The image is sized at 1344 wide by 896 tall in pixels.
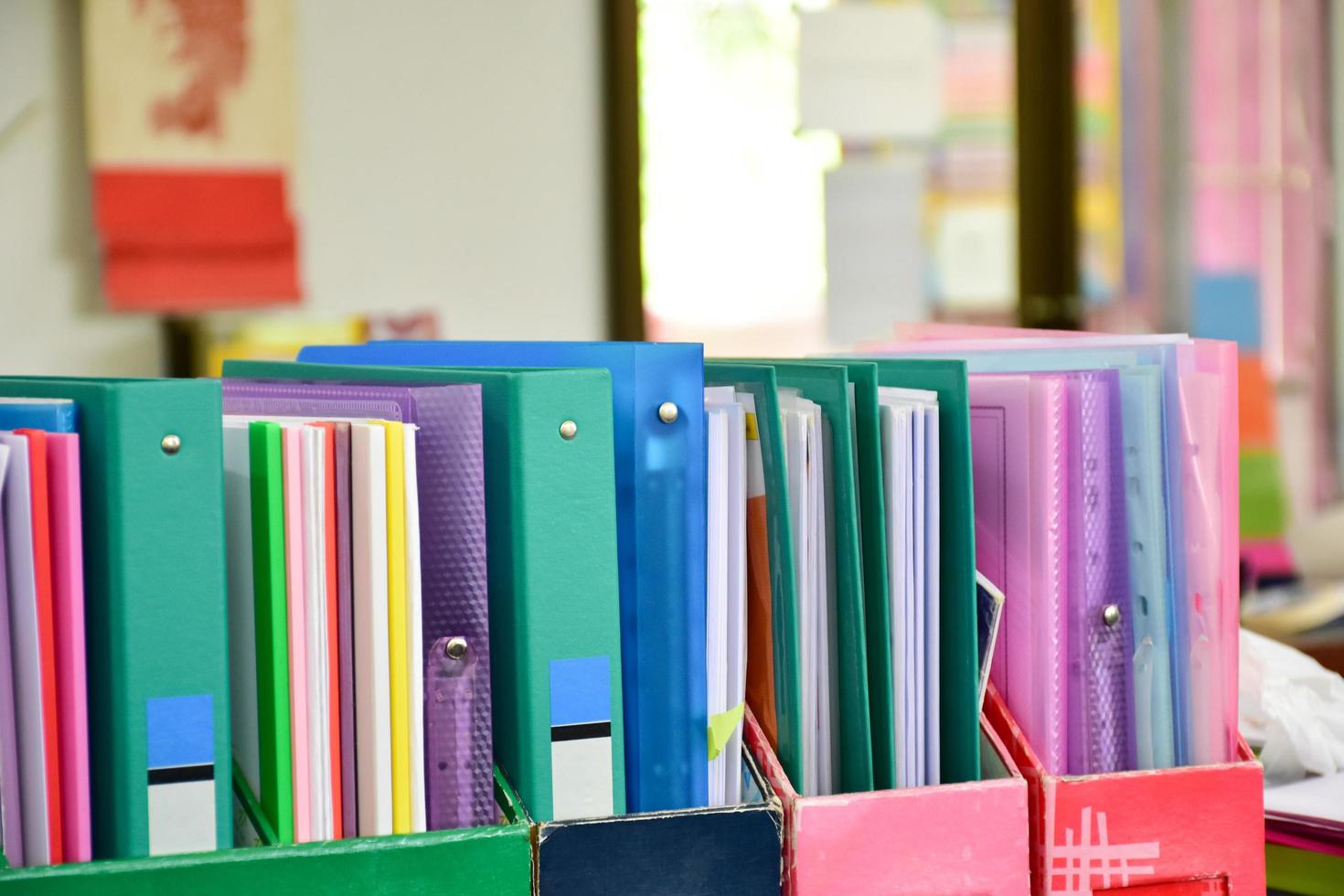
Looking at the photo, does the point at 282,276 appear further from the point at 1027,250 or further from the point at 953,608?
the point at 953,608

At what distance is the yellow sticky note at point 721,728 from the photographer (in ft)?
2.73

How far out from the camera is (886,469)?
0.85 meters

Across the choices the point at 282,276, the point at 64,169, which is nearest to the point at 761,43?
the point at 282,276

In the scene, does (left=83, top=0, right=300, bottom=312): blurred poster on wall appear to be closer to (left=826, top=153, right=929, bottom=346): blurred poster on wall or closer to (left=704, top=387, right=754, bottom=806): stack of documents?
(left=826, top=153, right=929, bottom=346): blurred poster on wall

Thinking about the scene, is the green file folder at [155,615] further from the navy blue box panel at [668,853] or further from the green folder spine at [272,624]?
the navy blue box panel at [668,853]

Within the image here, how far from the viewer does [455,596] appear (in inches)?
31.3

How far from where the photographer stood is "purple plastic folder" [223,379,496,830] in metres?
0.79

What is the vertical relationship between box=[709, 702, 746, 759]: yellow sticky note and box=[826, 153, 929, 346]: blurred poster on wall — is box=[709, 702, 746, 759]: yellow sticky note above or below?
below

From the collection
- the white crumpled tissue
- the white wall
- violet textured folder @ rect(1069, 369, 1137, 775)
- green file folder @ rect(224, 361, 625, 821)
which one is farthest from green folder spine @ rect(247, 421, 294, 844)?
the white wall

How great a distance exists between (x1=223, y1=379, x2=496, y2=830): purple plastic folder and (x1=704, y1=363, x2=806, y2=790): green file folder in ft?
0.52

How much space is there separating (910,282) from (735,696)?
2.18 m

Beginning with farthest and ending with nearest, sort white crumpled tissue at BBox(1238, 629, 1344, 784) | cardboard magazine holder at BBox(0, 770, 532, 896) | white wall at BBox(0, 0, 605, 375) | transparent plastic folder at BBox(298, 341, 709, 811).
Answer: white wall at BBox(0, 0, 605, 375) < white crumpled tissue at BBox(1238, 629, 1344, 784) < transparent plastic folder at BBox(298, 341, 709, 811) < cardboard magazine holder at BBox(0, 770, 532, 896)

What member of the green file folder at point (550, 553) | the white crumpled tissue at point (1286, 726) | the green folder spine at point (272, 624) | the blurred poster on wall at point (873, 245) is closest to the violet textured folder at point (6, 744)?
the green folder spine at point (272, 624)

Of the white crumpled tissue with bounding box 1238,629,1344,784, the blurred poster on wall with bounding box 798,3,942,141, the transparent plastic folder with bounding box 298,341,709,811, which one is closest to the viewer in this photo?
the transparent plastic folder with bounding box 298,341,709,811
